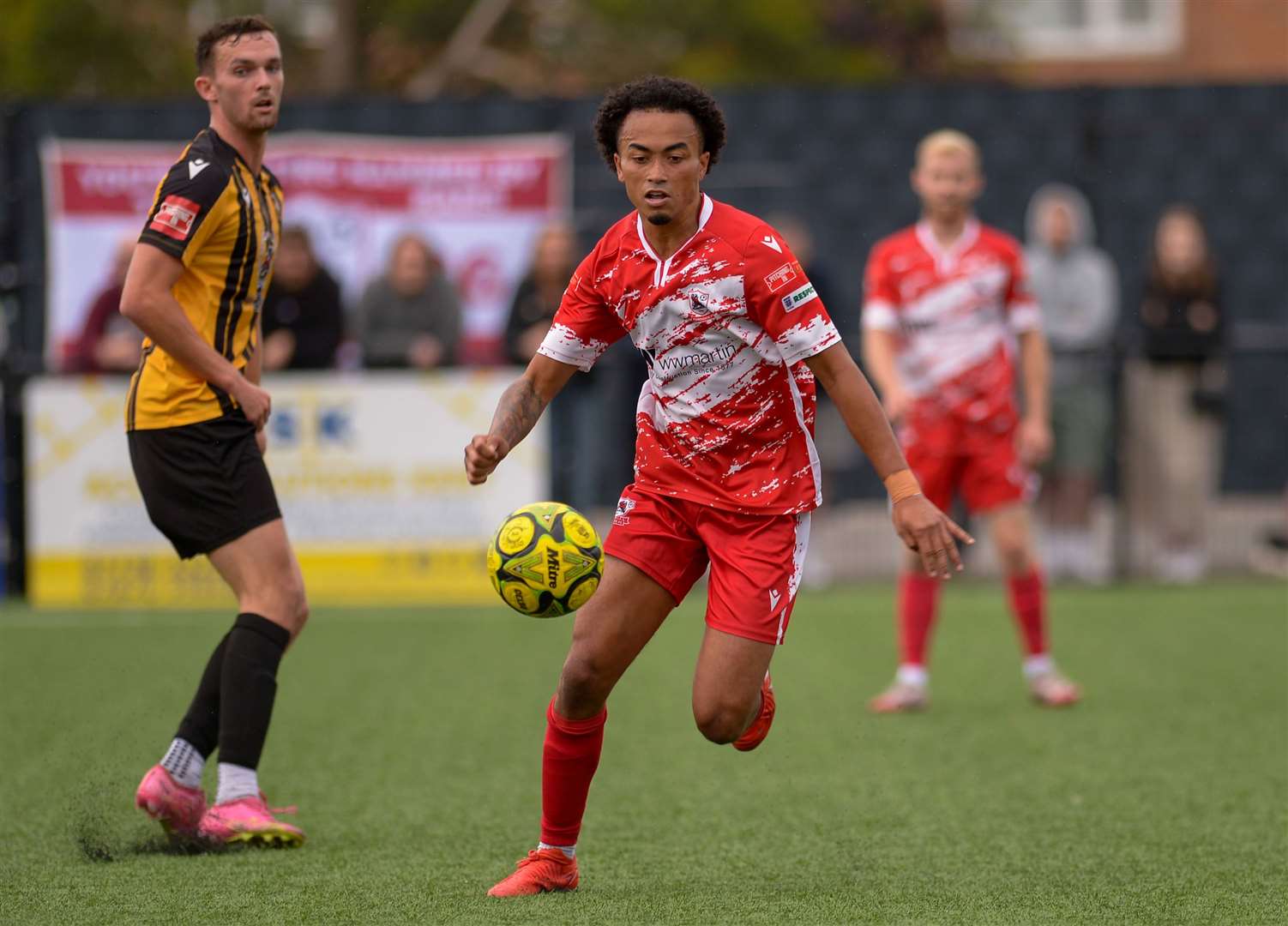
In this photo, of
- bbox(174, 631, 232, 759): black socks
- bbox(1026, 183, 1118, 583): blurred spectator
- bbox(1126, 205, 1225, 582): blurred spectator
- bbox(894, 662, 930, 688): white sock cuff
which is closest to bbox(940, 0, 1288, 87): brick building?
bbox(1126, 205, 1225, 582): blurred spectator

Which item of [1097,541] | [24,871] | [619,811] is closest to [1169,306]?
[1097,541]

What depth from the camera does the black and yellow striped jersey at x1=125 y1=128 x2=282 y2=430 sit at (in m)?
5.23

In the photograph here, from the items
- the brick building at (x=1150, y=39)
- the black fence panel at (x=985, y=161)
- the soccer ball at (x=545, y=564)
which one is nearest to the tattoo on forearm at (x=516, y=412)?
the soccer ball at (x=545, y=564)

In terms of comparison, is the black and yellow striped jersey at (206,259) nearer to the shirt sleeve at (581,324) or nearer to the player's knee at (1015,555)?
the shirt sleeve at (581,324)

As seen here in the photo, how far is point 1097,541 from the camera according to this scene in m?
12.5

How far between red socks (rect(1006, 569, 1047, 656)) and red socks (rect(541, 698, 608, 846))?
11.8ft

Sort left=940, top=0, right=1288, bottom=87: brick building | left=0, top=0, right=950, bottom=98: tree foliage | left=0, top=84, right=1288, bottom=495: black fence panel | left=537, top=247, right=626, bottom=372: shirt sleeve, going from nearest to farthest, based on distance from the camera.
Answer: left=537, top=247, right=626, bottom=372: shirt sleeve → left=0, top=84, right=1288, bottom=495: black fence panel → left=0, top=0, right=950, bottom=98: tree foliage → left=940, top=0, right=1288, bottom=87: brick building

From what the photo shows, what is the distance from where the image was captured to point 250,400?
17.4 feet

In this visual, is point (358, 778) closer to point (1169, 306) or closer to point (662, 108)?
point (662, 108)

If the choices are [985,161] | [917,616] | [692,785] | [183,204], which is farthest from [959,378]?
[985,161]

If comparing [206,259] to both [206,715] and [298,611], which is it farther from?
[206,715]

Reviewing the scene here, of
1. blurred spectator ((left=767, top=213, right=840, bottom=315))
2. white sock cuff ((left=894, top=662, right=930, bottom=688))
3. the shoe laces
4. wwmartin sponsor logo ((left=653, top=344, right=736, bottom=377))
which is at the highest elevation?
blurred spectator ((left=767, top=213, right=840, bottom=315))

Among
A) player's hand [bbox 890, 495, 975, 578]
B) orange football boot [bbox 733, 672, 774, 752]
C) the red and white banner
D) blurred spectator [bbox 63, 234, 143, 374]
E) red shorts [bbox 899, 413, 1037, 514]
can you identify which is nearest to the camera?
player's hand [bbox 890, 495, 975, 578]

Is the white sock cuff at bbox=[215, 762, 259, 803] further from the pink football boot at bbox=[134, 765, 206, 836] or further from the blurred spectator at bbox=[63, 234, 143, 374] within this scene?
the blurred spectator at bbox=[63, 234, 143, 374]
